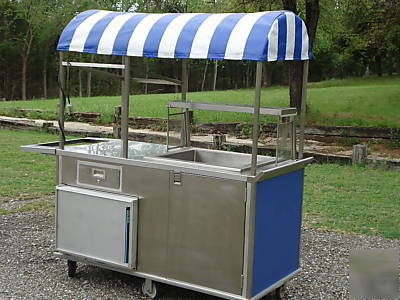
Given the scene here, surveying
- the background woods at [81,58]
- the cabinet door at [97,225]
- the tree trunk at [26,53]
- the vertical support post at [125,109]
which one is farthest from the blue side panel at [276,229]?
the tree trunk at [26,53]

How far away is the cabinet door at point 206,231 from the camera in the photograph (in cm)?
452

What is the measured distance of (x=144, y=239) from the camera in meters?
4.96

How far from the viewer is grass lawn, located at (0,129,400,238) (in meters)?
7.75

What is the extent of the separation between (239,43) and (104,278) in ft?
8.16

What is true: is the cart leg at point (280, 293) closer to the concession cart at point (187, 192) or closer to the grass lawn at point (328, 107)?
the concession cart at point (187, 192)

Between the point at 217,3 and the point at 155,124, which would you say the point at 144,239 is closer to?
the point at 155,124

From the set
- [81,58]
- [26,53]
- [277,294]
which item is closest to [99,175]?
[277,294]

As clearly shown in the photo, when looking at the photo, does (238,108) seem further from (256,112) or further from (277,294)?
(277,294)

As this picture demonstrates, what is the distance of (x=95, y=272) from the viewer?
5.68 metres

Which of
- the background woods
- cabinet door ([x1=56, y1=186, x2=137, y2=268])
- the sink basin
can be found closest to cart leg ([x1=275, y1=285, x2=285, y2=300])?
the sink basin

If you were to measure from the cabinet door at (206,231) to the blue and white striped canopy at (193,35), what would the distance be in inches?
37.7

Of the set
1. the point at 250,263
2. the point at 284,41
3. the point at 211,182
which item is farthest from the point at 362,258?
the point at 284,41

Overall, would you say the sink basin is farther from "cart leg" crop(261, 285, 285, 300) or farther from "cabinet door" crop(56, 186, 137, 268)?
"cart leg" crop(261, 285, 285, 300)

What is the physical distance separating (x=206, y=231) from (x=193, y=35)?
1.48 meters
